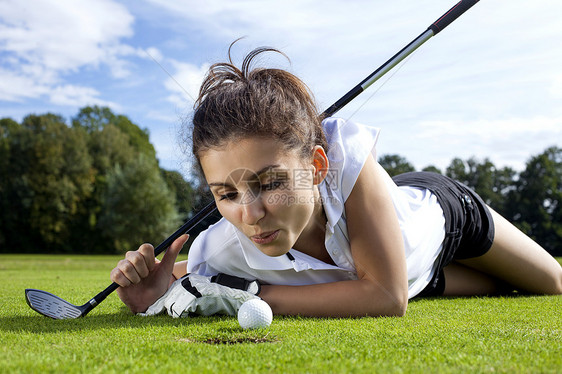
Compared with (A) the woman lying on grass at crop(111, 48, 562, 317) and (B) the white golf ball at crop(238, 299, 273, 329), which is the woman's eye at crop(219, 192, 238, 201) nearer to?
(A) the woman lying on grass at crop(111, 48, 562, 317)

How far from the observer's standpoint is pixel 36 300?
391 centimetres

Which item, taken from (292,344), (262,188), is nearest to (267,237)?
(262,188)

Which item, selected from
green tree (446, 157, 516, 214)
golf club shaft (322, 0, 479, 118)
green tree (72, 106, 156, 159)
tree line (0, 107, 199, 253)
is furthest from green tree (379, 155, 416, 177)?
golf club shaft (322, 0, 479, 118)

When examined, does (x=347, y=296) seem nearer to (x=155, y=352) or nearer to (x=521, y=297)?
(x=155, y=352)

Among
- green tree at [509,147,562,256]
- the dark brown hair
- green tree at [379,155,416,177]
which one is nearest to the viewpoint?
the dark brown hair

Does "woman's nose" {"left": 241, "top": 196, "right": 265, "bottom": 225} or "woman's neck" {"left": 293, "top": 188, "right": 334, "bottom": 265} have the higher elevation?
"woman's nose" {"left": 241, "top": 196, "right": 265, "bottom": 225}

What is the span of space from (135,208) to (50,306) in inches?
1659

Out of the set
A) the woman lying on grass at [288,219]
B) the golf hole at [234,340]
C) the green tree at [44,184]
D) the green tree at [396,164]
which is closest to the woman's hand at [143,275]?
the woman lying on grass at [288,219]

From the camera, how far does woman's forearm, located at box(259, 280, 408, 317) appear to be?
11.5ft

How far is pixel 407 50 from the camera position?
480 centimetres

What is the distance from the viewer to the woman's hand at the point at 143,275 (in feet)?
12.2

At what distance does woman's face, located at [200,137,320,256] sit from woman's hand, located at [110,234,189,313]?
0.96 metres

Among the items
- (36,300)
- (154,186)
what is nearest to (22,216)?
(154,186)

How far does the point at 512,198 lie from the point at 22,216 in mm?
46143
